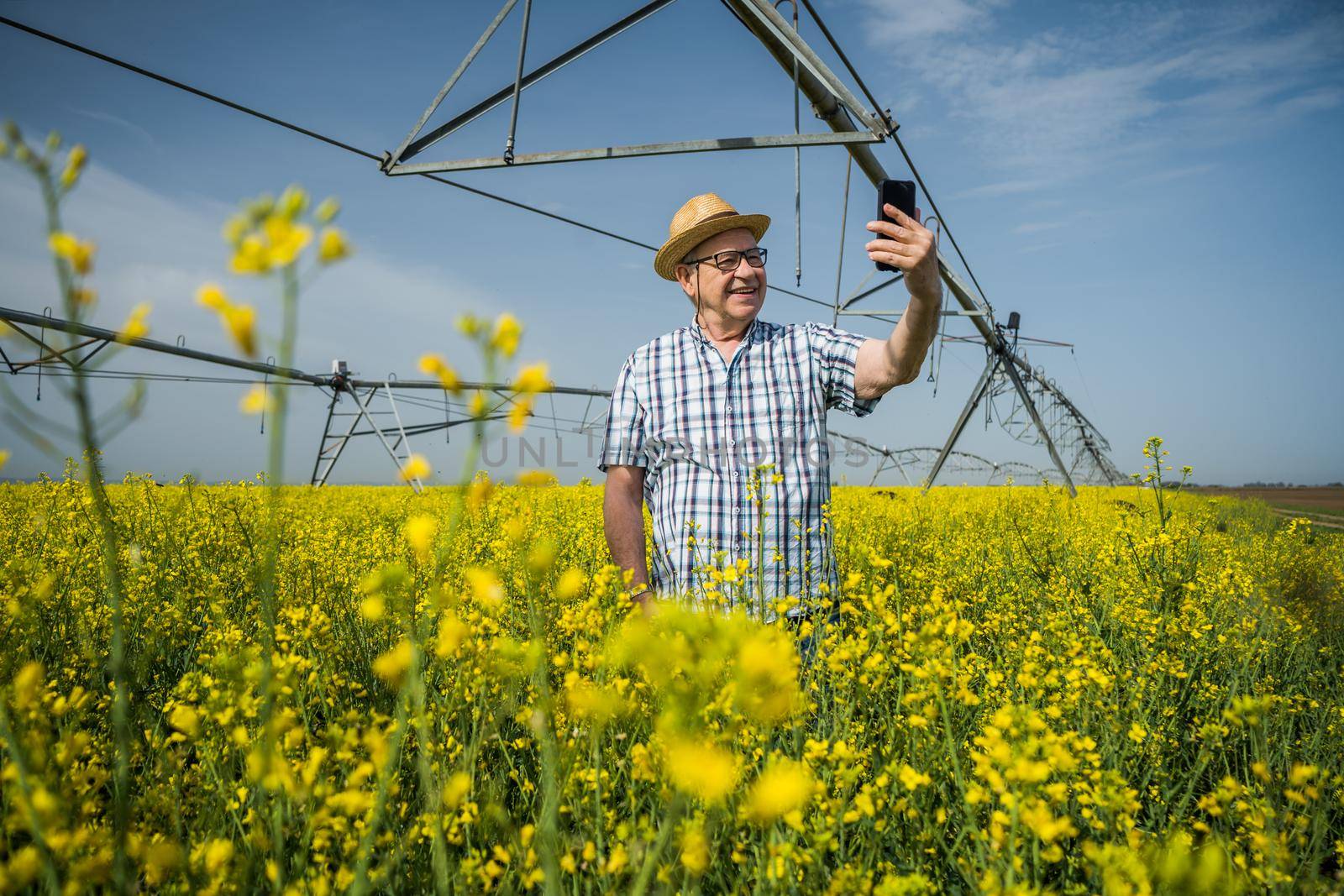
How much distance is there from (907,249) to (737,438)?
36.6 inches

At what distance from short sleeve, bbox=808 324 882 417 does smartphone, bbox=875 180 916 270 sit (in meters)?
0.51

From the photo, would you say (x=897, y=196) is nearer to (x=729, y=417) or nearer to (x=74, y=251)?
(x=729, y=417)

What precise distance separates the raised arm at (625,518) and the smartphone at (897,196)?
4.14 feet

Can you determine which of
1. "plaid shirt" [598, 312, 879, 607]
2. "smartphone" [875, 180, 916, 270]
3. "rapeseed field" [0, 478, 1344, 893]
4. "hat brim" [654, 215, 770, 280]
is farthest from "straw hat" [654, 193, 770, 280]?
"rapeseed field" [0, 478, 1344, 893]

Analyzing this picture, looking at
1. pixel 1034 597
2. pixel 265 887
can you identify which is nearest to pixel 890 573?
pixel 1034 597

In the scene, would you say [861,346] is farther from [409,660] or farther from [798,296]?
[798,296]

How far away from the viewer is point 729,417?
2592 millimetres

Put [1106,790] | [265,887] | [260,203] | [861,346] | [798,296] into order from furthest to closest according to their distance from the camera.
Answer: [798,296] < [861,346] < [265,887] < [1106,790] < [260,203]

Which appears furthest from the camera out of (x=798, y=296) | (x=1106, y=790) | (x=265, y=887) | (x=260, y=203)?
(x=798, y=296)

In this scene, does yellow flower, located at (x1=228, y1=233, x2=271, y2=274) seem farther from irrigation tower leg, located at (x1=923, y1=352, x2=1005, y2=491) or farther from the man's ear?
irrigation tower leg, located at (x1=923, y1=352, x2=1005, y2=491)

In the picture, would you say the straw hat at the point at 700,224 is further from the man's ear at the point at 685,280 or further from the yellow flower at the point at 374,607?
the yellow flower at the point at 374,607

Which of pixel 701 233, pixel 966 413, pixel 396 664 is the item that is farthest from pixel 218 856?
pixel 966 413

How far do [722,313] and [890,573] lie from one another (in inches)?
61.8

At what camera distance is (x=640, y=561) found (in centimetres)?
261
